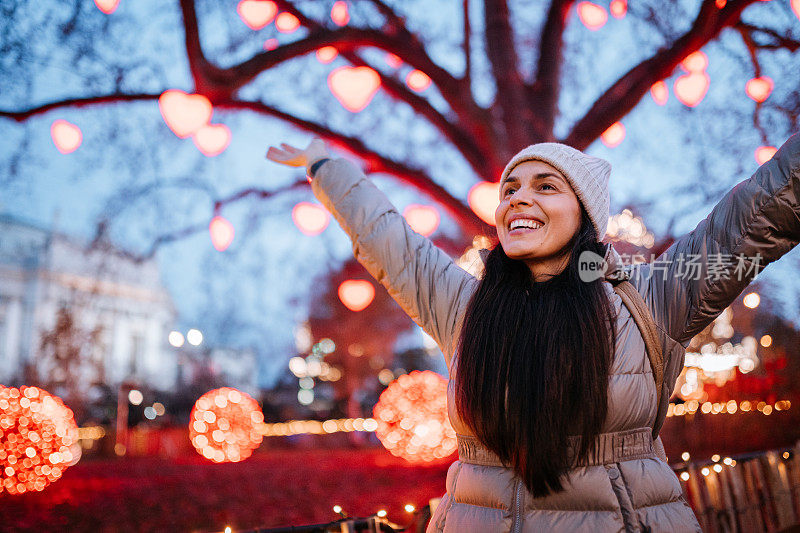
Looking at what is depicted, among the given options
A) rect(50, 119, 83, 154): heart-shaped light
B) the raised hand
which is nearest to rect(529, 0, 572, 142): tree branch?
the raised hand

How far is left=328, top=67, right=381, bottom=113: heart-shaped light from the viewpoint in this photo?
245 inches

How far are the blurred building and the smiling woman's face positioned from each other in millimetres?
11704

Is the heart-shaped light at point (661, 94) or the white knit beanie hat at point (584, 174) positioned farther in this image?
the heart-shaped light at point (661, 94)

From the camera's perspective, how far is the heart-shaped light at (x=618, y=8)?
21.6 ft

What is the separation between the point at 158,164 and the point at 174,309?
145 feet

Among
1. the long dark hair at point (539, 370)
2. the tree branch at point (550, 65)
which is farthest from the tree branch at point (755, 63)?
the long dark hair at point (539, 370)

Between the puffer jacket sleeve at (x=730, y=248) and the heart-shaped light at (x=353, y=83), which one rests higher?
the heart-shaped light at (x=353, y=83)

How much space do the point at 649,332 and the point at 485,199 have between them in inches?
164

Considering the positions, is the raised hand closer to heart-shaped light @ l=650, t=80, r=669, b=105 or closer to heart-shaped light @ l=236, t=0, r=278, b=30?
heart-shaped light @ l=236, t=0, r=278, b=30

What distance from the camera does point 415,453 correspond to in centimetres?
989

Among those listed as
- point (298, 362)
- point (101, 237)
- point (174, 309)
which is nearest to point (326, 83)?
point (101, 237)

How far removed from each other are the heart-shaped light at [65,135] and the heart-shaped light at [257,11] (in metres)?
2.06

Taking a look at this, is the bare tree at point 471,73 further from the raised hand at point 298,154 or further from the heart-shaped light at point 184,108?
the raised hand at point 298,154

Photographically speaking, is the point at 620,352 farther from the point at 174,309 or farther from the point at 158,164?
the point at 174,309
